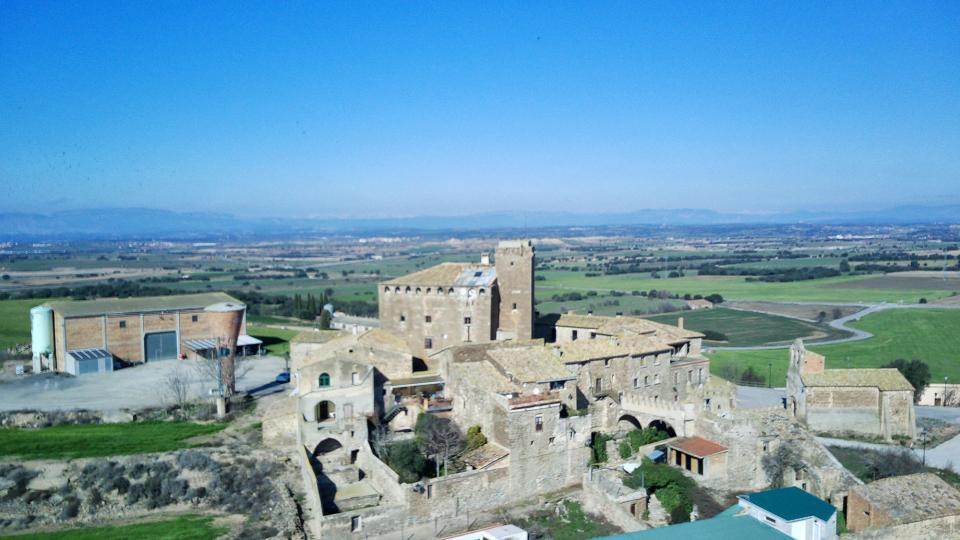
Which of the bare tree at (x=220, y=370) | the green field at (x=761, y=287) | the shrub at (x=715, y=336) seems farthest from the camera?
the green field at (x=761, y=287)

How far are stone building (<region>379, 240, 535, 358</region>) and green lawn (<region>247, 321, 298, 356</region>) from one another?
1371 centimetres

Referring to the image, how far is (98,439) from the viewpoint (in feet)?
99.2

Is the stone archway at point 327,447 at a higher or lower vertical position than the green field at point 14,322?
lower

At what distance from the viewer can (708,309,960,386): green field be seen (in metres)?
50.5

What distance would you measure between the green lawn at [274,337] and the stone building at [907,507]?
118 feet

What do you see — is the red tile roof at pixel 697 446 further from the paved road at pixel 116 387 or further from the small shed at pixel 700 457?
the paved road at pixel 116 387

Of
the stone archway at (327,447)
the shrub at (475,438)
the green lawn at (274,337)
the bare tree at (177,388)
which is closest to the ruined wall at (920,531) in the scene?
the shrub at (475,438)

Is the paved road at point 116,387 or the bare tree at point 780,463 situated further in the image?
the paved road at point 116,387

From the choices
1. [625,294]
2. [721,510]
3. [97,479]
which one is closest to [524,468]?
[721,510]

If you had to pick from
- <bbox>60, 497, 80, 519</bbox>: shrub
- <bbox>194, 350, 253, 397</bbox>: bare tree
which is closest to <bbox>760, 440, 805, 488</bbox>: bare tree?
<bbox>194, 350, 253, 397</bbox>: bare tree

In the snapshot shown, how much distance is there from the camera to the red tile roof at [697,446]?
28016mm

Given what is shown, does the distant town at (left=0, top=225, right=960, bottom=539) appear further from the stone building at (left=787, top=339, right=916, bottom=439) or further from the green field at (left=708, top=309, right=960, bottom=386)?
the green field at (left=708, top=309, right=960, bottom=386)

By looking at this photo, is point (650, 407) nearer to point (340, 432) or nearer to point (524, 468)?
point (524, 468)

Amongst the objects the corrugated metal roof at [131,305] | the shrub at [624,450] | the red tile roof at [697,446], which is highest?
the corrugated metal roof at [131,305]
